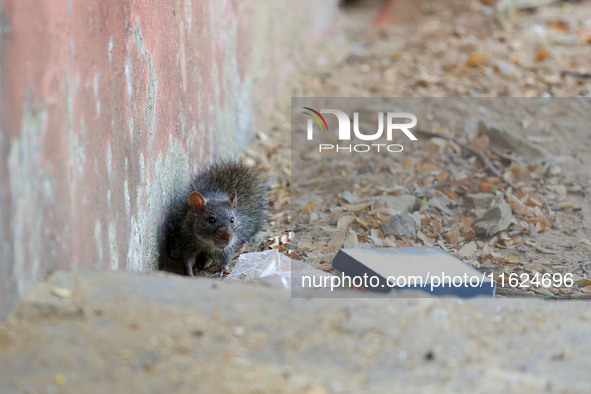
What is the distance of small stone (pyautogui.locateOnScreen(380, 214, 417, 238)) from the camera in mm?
5043

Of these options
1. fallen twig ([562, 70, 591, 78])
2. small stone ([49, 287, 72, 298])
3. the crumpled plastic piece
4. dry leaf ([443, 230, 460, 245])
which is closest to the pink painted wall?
small stone ([49, 287, 72, 298])

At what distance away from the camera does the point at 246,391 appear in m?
2.44

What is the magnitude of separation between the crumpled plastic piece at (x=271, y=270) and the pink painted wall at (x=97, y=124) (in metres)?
0.54

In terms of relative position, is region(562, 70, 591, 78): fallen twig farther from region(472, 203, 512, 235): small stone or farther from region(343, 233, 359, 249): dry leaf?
region(343, 233, 359, 249): dry leaf

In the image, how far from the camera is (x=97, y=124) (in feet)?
10.6

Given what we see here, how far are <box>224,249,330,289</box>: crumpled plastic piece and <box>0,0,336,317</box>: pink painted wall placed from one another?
0.54m

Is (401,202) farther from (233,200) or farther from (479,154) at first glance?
(233,200)

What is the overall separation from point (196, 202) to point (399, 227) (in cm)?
139

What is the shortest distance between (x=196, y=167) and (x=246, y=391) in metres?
2.99

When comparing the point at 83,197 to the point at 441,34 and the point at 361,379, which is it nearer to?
the point at 361,379

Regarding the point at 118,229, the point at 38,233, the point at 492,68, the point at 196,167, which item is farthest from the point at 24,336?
the point at 492,68

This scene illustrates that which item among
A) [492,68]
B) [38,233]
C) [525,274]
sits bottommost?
[525,274]

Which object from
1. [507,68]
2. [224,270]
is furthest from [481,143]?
[224,270]

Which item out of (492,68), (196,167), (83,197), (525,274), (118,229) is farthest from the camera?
(492,68)
